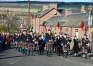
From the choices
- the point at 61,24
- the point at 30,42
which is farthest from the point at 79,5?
the point at 30,42

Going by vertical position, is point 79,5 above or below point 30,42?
above

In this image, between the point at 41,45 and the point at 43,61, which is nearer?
the point at 43,61

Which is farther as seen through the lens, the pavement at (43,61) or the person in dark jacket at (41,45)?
the person in dark jacket at (41,45)

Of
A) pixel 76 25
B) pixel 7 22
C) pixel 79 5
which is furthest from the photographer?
pixel 79 5

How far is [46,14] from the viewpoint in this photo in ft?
309

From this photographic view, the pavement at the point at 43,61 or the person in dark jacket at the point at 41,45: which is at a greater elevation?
the person in dark jacket at the point at 41,45

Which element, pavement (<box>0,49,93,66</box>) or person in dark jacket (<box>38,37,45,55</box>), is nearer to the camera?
pavement (<box>0,49,93,66</box>)

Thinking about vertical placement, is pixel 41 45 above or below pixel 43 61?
above

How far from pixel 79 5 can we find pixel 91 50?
105 metres

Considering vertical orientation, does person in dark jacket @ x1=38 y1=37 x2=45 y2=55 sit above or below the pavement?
above

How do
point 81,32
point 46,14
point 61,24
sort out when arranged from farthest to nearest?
point 46,14 < point 61,24 < point 81,32

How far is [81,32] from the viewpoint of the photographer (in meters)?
55.7

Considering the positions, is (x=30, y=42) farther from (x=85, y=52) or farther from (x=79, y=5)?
(x=79, y=5)

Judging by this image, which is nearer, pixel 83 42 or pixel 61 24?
pixel 83 42
